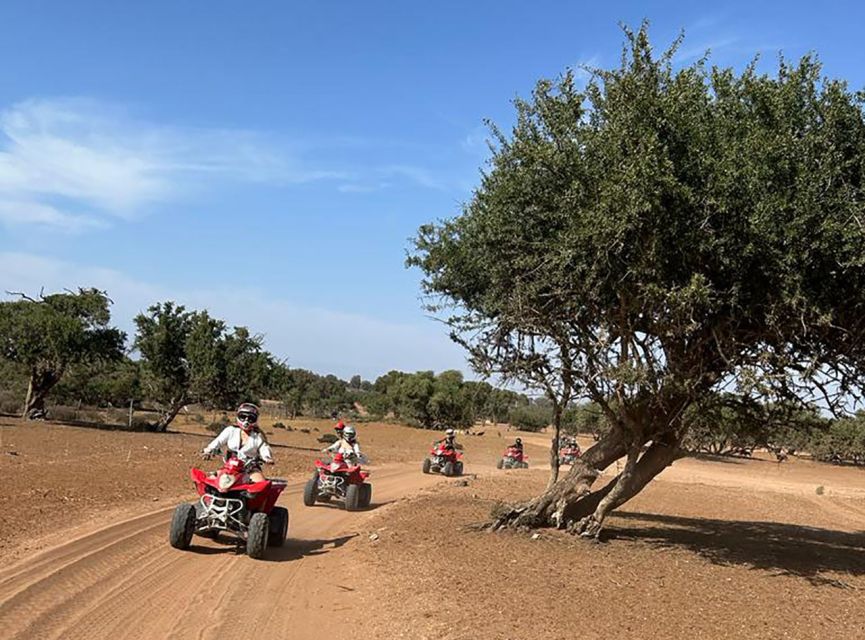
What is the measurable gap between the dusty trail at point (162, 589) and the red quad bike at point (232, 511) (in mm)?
241

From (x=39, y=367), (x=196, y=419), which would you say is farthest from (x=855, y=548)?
(x=196, y=419)

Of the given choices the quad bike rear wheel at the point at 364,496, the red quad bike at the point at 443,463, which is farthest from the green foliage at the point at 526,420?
the quad bike rear wheel at the point at 364,496

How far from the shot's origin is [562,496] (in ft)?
43.3

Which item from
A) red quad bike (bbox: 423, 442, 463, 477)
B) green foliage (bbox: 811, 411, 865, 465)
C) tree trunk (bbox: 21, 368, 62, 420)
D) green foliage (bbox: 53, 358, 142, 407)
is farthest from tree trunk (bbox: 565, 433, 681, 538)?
green foliage (bbox: 53, 358, 142, 407)

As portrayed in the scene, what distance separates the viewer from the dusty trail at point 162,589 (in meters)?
6.81

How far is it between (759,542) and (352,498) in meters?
8.24

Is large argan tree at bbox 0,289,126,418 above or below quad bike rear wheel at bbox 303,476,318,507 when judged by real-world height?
above

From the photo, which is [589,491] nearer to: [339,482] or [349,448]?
[339,482]

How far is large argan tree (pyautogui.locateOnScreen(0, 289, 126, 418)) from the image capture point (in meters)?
39.8

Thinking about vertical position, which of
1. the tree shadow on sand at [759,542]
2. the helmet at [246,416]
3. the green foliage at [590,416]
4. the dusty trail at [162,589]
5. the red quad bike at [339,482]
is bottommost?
the dusty trail at [162,589]

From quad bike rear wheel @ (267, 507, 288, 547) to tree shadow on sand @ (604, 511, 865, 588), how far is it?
19.5 ft

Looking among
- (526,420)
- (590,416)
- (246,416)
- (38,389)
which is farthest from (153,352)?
(526,420)

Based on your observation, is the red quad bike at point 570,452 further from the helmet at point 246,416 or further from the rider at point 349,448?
the helmet at point 246,416

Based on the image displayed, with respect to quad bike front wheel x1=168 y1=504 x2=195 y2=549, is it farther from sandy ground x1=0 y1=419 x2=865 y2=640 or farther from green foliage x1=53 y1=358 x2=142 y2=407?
green foliage x1=53 y1=358 x2=142 y2=407
